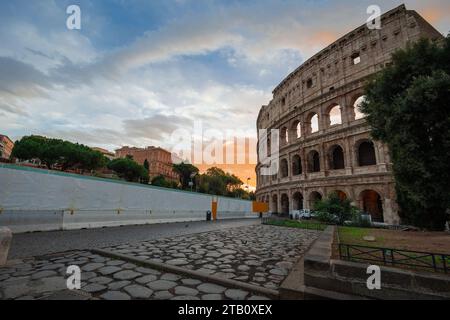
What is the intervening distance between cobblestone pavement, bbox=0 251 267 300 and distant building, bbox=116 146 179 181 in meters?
72.0

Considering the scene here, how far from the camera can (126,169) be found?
164ft

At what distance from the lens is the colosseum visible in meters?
20.1

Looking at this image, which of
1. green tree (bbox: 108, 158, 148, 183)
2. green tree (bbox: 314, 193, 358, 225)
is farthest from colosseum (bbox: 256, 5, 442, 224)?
green tree (bbox: 108, 158, 148, 183)

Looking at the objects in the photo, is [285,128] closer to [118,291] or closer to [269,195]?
[269,195]

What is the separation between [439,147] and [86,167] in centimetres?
4802

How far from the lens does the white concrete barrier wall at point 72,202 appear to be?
27.9ft

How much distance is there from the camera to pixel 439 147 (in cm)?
713

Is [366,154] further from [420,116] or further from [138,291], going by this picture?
[138,291]

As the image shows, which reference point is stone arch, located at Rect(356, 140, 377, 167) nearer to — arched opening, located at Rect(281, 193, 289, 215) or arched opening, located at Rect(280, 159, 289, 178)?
arched opening, located at Rect(280, 159, 289, 178)

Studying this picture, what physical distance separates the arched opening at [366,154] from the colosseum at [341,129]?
85mm

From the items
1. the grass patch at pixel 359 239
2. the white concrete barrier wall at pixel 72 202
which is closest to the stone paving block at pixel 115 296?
the grass patch at pixel 359 239

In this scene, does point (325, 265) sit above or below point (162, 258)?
above

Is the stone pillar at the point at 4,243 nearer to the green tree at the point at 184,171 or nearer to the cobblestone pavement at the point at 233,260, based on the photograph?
the cobblestone pavement at the point at 233,260
